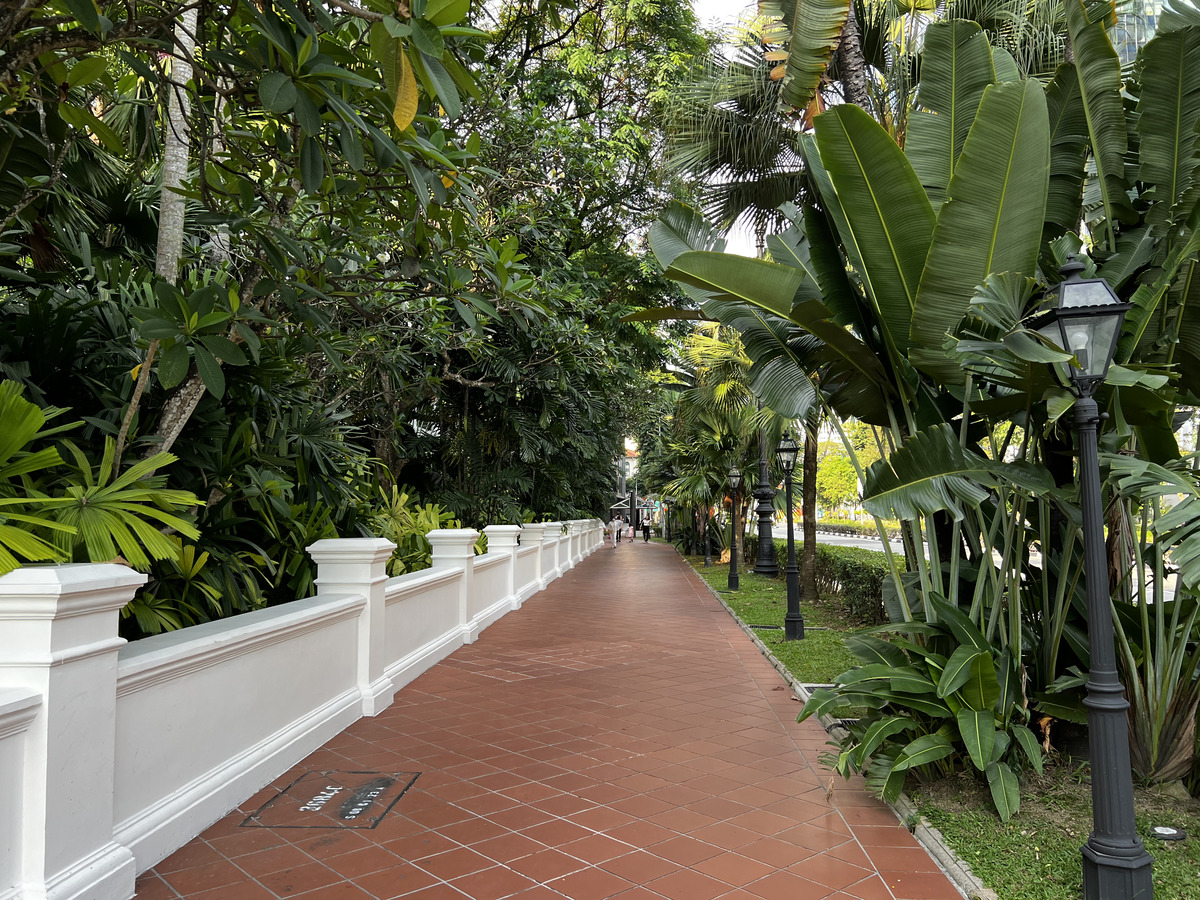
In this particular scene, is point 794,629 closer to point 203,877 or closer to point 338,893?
point 338,893

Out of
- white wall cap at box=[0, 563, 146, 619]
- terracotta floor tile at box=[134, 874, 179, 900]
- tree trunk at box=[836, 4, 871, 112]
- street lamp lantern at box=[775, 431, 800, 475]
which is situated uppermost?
tree trunk at box=[836, 4, 871, 112]

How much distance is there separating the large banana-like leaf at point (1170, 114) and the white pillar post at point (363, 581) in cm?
633

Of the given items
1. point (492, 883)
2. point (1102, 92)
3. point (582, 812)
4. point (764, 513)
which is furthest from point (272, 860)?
point (764, 513)

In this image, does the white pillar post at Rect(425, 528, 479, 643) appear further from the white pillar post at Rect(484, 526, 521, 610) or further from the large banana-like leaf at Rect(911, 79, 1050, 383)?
the large banana-like leaf at Rect(911, 79, 1050, 383)

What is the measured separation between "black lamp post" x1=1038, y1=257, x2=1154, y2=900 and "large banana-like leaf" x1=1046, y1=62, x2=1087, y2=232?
2196mm

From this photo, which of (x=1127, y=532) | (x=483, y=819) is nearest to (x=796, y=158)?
(x=1127, y=532)

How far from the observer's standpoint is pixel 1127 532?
525 cm

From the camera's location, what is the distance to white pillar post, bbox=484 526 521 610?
13.6 metres

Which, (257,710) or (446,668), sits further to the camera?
(446,668)

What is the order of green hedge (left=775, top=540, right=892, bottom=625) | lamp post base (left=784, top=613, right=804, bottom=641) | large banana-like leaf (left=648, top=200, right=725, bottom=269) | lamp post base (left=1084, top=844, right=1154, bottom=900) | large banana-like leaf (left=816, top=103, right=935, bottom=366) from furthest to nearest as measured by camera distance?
green hedge (left=775, top=540, right=892, bottom=625) < lamp post base (left=784, top=613, right=804, bottom=641) < large banana-like leaf (left=648, top=200, right=725, bottom=269) < large banana-like leaf (left=816, top=103, right=935, bottom=366) < lamp post base (left=1084, top=844, right=1154, bottom=900)

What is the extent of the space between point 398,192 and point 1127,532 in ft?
17.5

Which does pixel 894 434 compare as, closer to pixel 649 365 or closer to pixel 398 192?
pixel 398 192

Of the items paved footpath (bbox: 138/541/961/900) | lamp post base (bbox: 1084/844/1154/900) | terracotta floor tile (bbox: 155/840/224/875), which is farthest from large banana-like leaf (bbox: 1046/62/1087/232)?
terracotta floor tile (bbox: 155/840/224/875)

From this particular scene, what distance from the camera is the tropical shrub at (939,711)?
4.52 metres
